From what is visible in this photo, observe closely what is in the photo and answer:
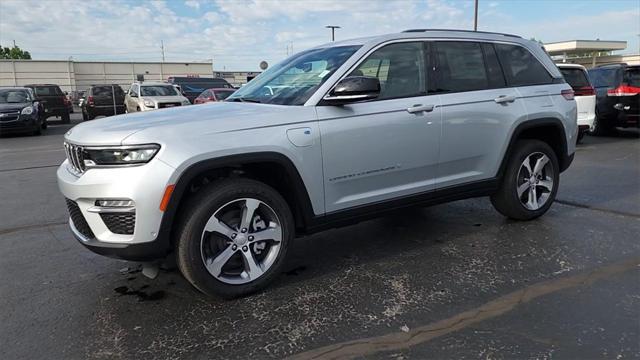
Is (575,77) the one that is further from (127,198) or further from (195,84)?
(195,84)

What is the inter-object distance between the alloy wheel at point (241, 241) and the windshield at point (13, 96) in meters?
16.7

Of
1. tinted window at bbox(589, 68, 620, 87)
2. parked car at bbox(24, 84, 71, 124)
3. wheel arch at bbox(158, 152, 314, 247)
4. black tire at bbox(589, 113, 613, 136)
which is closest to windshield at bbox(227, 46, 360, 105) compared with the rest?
wheel arch at bbox(158, 152, 314, 247)

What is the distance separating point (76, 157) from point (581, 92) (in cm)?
1033

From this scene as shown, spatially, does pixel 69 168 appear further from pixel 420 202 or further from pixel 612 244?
pixel 612 244

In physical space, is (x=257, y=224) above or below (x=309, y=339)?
above

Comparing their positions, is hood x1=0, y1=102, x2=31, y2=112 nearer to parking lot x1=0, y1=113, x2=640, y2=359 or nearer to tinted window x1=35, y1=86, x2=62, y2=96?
tinted window x1=35, y1=86, x2=62, y2=96

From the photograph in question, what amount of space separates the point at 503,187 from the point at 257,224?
2.68 m

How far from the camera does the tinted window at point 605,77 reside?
12.1m

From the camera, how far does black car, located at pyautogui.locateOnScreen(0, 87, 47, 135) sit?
16.5 meters

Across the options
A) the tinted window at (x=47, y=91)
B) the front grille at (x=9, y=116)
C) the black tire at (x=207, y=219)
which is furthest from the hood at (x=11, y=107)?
the black tire at (x=207, y=219)

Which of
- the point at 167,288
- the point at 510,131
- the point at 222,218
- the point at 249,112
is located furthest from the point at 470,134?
the point at 167,288

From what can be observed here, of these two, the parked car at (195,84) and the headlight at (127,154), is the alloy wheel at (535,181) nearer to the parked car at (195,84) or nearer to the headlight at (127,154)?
the headlight at (127,154)

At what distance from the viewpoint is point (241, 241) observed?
3525 millimetres

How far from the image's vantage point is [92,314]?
3.37 meters
